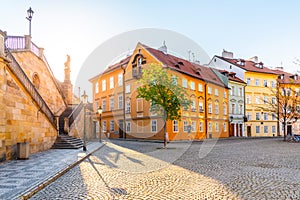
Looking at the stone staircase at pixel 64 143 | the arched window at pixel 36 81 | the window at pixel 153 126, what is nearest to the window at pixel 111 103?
the window at pixel 153 126

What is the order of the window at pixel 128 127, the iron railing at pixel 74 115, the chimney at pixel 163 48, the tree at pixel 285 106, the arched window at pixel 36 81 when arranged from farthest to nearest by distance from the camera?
the chimney at pixel 163 48 < the window at pixel 128 127 < the tree at pixel 285 106 < the iron railing at pixel 74 115 < the arched window at pixel 36 81

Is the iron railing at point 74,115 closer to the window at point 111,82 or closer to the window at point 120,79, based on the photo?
the window at point 120,79

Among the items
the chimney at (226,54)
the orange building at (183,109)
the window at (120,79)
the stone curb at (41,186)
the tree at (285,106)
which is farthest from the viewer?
the chimney at (226,54)

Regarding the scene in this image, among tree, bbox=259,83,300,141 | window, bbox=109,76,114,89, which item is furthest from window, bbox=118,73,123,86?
tree, bbox=259,83,300,141

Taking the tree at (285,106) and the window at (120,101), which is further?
the window at (120,101)

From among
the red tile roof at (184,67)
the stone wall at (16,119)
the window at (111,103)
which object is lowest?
the stone wall at (16,119)

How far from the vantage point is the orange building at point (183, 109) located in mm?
32969

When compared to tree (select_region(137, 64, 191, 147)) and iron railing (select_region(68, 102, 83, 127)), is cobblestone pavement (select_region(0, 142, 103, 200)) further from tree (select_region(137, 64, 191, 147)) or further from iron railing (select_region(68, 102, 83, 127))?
iron railing (select_region(68, 102, 83, 127))

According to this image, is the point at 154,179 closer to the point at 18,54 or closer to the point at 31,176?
the point at 31,176

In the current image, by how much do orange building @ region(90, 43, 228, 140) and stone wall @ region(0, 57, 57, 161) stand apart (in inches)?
590

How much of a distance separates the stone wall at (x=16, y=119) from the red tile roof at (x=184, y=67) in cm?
1890

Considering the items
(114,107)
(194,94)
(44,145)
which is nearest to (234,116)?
(194,94)

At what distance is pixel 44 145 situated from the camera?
57.7 feet

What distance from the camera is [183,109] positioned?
31.5 meters
